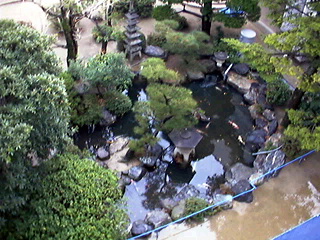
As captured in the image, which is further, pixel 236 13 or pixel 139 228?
pixel 236 13

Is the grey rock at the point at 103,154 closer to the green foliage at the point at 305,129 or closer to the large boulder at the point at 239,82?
the green foliage at the point at 305,129

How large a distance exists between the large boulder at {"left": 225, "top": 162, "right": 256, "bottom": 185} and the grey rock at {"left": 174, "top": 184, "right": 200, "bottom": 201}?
44.7 inches

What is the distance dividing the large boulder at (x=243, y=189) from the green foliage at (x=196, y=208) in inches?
37.8

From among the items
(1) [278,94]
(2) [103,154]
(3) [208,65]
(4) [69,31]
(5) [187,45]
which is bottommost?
(2) [103,154]

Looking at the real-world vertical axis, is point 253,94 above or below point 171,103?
below

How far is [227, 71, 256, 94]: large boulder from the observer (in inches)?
561

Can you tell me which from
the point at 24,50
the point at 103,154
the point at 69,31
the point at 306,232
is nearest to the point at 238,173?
the point at 306,232

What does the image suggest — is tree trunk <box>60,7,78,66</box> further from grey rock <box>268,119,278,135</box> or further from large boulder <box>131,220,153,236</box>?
grey rock <box>268,119,278,135</box>

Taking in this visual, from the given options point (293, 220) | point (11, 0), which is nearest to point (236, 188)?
point (293, 220)

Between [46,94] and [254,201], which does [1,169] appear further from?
[254,201]

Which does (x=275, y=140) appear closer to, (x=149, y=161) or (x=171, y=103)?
(x=171, y=103)

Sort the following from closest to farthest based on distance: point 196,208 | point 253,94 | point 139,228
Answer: point 139,228
point 196,208
point 253,94

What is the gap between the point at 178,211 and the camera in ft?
32.2

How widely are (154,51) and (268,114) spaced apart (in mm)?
→ 5107
